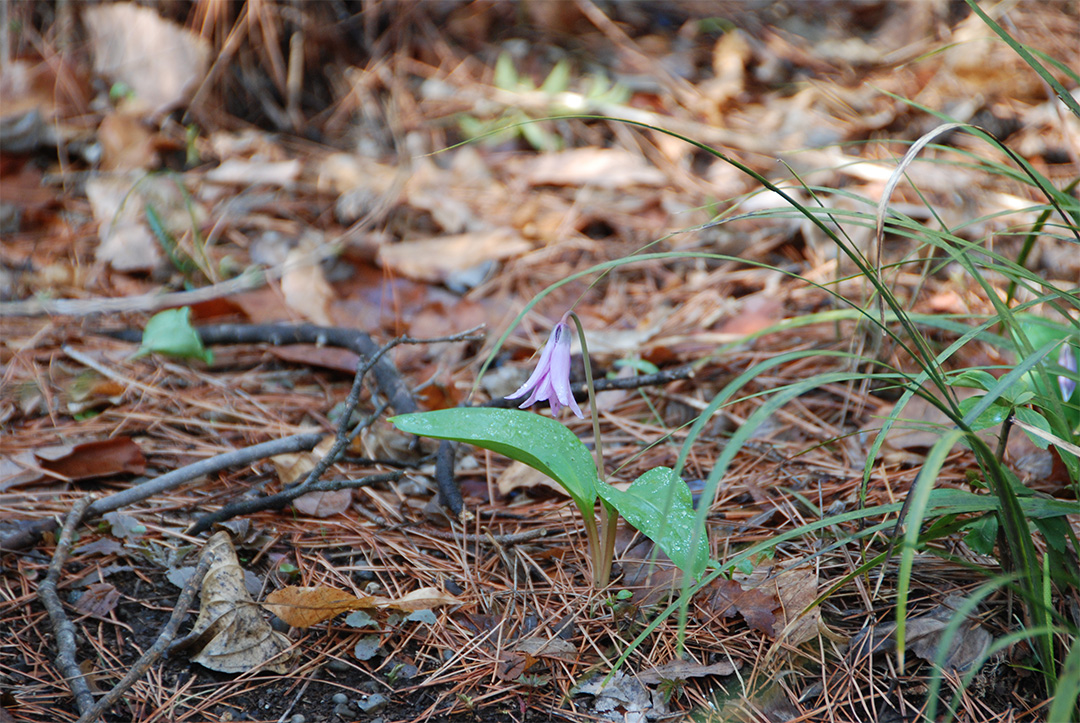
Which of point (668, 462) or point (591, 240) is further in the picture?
point (591, 240)

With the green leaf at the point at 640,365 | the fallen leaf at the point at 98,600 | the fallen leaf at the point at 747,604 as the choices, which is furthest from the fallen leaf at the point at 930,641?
Result: the fallen leaf at the point at 98,600

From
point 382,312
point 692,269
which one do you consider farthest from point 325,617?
point 692,269

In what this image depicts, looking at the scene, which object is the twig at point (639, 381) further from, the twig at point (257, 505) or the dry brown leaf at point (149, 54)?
A: the dry brown leaf at point (149, 54)

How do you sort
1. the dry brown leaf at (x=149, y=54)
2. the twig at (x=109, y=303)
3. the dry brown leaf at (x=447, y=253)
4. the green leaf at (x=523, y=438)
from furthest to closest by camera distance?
the dry brown leaf at (x=149, y=54) < the dry brown leaf at (x=447, y=253) < the twig at (x=109, y=303) < the green leaf at (x=523, y=438)

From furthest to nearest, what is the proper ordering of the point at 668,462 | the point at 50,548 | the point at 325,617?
1. the point at 668,462
2. the point at 50,548
3. the point at 325,617

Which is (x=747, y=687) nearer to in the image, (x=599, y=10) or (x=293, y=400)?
(x=293, y=400)

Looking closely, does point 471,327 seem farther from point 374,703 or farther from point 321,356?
point 374,703
